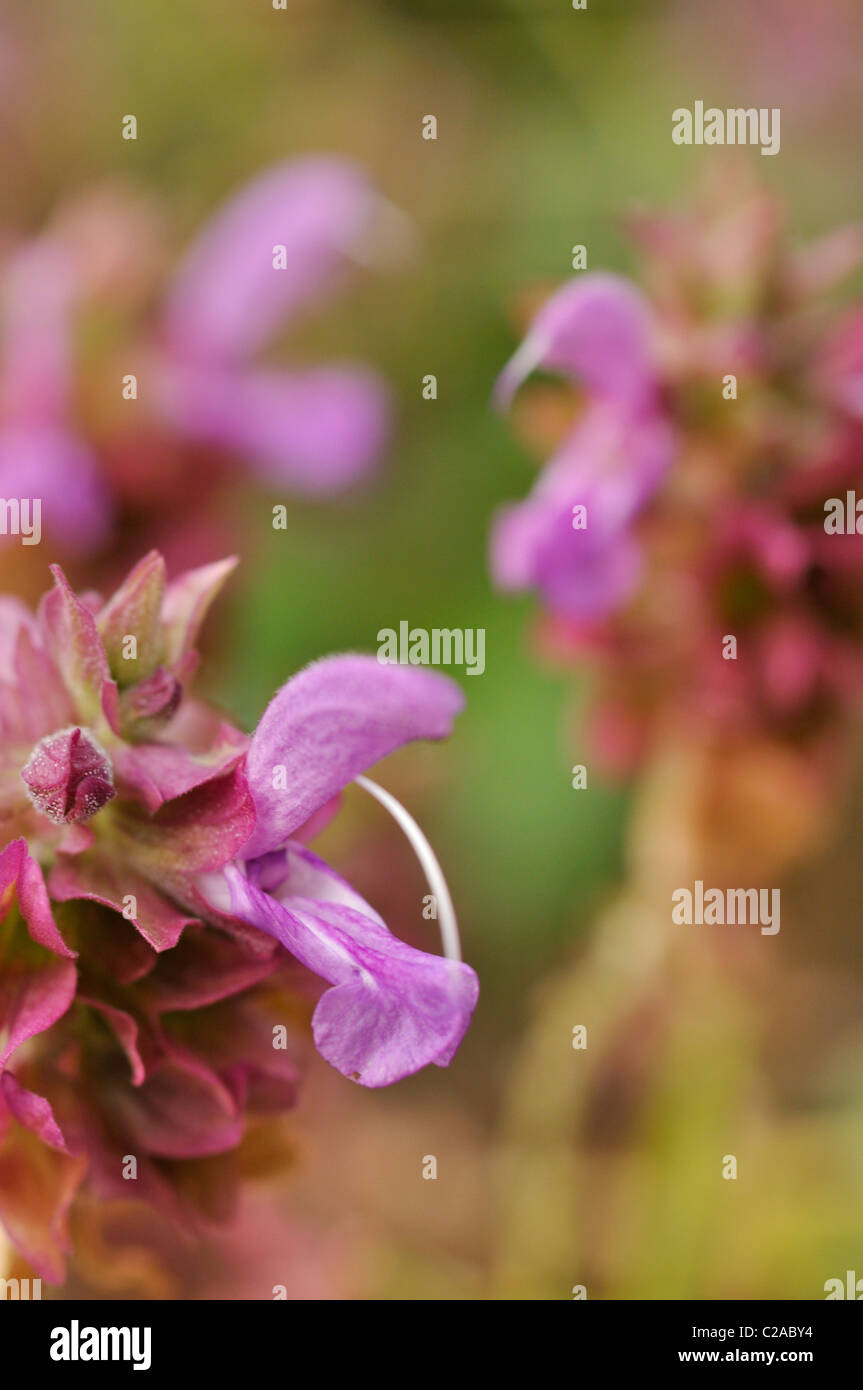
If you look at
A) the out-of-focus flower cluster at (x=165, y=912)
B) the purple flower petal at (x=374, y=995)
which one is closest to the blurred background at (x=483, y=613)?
the out-of-focus flower cluster at (x=165, y=912)

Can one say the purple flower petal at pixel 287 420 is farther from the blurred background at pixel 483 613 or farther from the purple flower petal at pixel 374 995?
the purple flower petal at pixel 374 995

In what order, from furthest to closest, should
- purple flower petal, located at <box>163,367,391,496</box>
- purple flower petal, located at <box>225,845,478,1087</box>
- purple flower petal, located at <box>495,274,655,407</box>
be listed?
purple flower petal, located at <box>163,367,391,496</box> → purple flower petal, located at <box>495,274,655,407</box> → purple flower petal, located at <box>225,845,478,1087</box>

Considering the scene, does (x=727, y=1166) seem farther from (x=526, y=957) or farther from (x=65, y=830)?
(x=65, y=830)

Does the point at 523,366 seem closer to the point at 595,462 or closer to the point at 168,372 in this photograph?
the point at 595,462

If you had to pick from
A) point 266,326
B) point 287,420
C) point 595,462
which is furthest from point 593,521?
point 266,326

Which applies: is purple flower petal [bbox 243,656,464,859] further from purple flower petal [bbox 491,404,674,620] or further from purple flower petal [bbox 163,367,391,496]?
purple flower petal [bbox 163,367,391,496]

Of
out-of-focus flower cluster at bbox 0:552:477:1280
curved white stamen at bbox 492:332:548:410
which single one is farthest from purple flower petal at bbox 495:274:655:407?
out-of-focus flower cluster at bbox 0:552:477:1280
